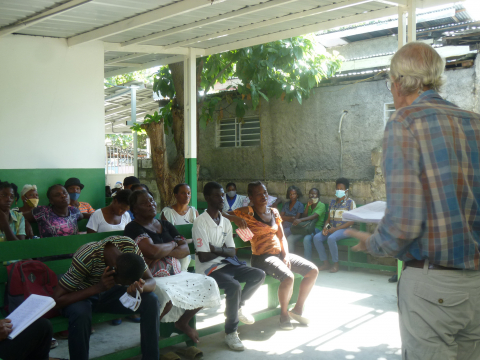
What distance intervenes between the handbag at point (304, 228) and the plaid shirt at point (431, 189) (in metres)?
6.83

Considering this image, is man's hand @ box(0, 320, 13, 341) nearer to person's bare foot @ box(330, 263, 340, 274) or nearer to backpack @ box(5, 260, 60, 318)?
backpack @ box(5, 260, 60, 318)

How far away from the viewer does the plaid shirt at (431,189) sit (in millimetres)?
1827

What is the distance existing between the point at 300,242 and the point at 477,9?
6.57 metres

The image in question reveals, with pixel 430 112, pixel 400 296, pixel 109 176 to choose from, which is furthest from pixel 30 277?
pixel 109 176

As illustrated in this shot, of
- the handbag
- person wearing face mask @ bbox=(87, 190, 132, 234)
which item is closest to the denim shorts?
person wearing face mask @ bbox=(87, 190, 132, 234)

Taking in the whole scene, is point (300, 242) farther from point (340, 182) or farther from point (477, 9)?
point (477, 9)

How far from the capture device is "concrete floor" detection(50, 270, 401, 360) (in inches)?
177

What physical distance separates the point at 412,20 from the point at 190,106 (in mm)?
→ 3723

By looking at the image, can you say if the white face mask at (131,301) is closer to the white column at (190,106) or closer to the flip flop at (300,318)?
the flip flop at (300,318)

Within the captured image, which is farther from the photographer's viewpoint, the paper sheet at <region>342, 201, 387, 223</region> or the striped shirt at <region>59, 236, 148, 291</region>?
the striped shirt at <region>59, 236, 148, 291</region>

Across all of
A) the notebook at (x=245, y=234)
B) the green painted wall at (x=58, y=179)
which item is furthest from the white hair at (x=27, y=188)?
the notebook at (x=245, y=234)

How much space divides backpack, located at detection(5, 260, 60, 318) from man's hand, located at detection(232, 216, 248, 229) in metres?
2.03

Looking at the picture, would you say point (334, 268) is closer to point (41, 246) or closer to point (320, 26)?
point (320, 26)

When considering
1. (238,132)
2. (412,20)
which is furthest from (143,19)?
(238,132)
